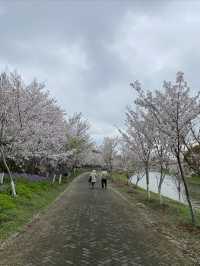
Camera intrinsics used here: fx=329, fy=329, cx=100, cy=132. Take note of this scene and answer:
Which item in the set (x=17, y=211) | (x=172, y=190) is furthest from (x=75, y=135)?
(x=17, y=211)

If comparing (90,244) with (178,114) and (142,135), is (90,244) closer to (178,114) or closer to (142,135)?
(178,114)

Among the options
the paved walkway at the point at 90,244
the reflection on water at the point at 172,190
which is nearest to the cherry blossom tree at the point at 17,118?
the paved walkway at the point at 90,244

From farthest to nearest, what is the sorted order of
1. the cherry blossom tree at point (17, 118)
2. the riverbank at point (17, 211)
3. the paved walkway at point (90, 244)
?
1. the cherry blossom tree at point (17, 118)
2. the riverbank at point (17, 211)
3. the paved walkway at point (90, 244)

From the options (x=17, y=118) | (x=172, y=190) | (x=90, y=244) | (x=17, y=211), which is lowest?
(x=90, y=244)

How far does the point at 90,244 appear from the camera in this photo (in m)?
9.38

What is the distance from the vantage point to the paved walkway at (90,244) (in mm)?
7910

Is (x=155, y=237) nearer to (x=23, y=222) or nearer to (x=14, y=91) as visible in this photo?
(x=23, y=222)

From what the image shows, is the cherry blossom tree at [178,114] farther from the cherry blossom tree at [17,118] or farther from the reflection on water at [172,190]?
the reflection on water at [172,190]

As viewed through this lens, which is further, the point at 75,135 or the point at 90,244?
the point at 75,135

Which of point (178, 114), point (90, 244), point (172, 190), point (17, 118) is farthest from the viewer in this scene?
point (172, 190)

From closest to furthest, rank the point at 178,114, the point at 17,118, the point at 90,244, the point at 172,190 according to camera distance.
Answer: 1. the point at 90,244
2. the point at 178,114
3. the point at 17,118
4. the point at 172,190

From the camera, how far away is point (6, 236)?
10469 millimetres

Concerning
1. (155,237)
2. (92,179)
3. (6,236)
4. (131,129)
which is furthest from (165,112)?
(92,179)

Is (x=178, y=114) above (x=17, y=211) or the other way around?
above
